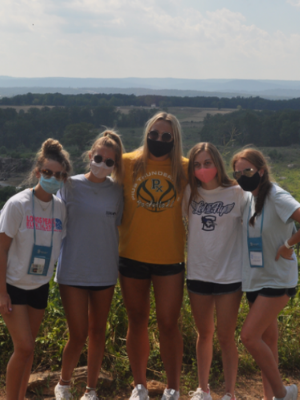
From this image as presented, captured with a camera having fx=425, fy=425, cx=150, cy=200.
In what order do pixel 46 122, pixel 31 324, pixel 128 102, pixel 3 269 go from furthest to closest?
pixel 128 102 → pixel 46 122 → pixel 31 324 → pixel 3 269

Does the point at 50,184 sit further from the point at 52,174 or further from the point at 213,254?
the point at 213,254

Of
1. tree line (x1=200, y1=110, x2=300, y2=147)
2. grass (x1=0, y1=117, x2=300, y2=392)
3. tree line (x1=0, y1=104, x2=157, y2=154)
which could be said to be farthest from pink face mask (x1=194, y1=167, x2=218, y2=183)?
tree line (x1=0, y1=104, x2=157, y2=154)

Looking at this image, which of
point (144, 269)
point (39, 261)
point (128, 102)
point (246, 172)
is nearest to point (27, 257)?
point (39, 261)

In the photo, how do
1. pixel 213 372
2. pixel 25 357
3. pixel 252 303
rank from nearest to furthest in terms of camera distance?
pixel 25 357
pixel 252 303
pixel 213 372

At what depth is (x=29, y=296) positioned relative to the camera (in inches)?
112

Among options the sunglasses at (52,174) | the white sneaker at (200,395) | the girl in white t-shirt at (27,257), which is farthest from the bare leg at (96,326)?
the sunglasses at (52,174)

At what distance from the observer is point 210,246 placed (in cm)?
308

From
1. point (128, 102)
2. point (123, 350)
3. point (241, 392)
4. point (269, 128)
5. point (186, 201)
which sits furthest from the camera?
point (128, 102)

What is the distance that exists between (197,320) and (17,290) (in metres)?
1.31

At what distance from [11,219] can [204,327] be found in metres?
1.58

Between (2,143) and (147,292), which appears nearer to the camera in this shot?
(147,292)

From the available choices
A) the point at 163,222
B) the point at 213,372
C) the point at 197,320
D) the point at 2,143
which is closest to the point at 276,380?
the point at 197,320

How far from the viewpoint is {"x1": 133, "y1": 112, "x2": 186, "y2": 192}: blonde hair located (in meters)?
3.19

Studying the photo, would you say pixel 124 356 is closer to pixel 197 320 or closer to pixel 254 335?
pixel 197 320
